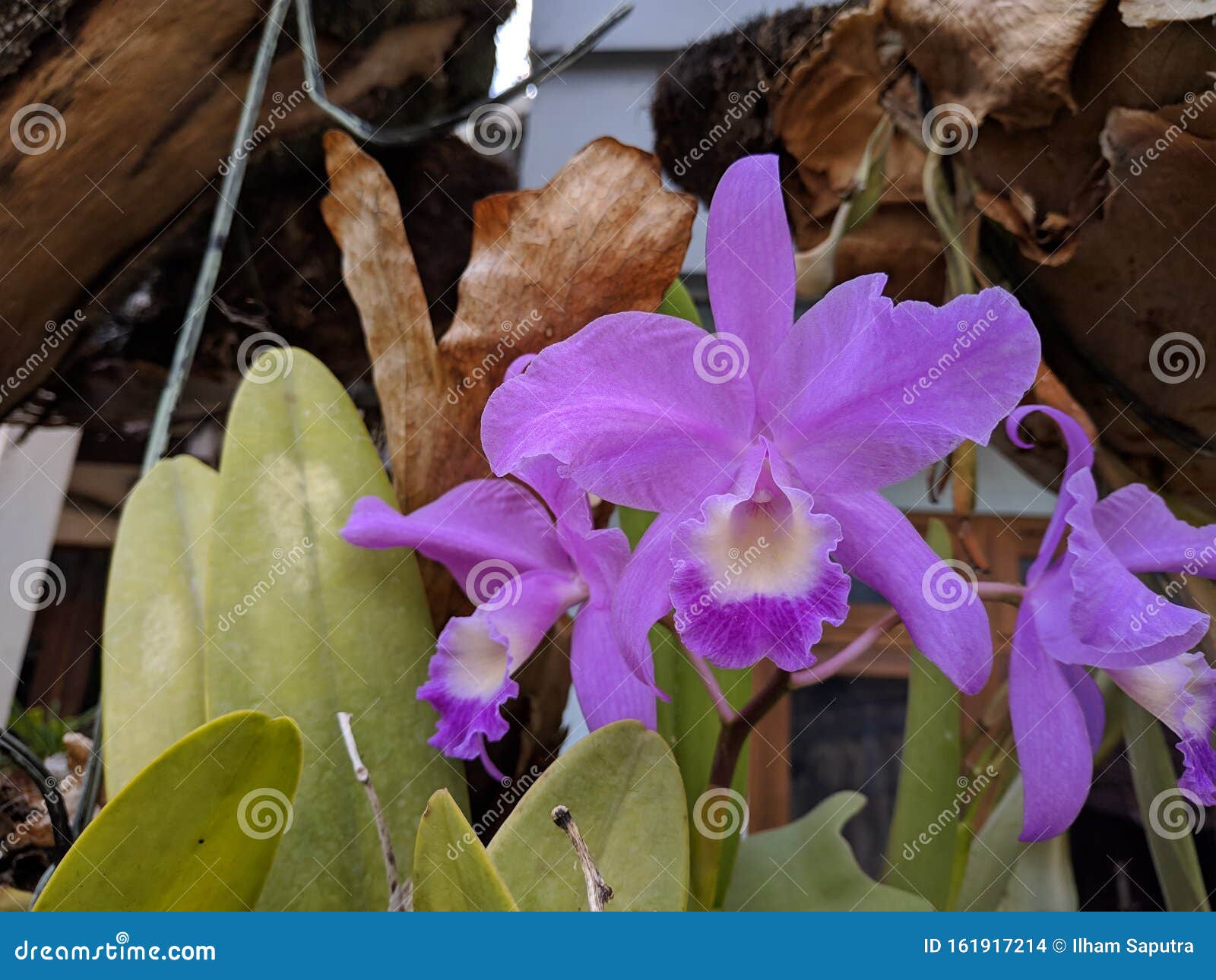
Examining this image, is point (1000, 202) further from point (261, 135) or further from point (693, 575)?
point (261, 135)

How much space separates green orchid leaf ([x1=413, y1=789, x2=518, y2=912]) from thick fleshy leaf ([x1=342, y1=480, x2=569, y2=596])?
7.1 inches

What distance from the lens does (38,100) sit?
0.82 metres

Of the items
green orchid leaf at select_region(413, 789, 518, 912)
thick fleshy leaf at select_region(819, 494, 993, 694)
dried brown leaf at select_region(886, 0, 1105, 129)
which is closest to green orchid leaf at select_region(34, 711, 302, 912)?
green orchid leaf at select_region(413, 789, 518, 912)

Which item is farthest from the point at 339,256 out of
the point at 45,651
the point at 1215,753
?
the point at 1215,753

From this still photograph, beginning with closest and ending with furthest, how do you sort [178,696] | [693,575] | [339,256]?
[693,575] → [178,696] → [339,256]

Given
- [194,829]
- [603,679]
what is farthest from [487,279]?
[194,829]

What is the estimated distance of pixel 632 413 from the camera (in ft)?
1.42

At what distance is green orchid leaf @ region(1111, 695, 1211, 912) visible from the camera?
2.04ft

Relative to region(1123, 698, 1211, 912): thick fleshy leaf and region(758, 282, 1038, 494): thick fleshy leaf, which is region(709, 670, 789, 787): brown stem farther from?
region(1123, 698, 1211, 912): thick fleshy leaf

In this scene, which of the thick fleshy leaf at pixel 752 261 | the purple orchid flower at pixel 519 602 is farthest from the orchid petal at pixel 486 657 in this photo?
the thick fleshy leaf at pixel 752 261

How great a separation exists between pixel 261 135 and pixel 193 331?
395 millimetres

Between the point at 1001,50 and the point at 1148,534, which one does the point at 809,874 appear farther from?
the point at 1001,50

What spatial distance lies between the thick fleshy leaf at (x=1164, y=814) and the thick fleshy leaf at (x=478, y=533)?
49cm

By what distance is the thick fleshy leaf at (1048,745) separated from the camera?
18.9 inches
